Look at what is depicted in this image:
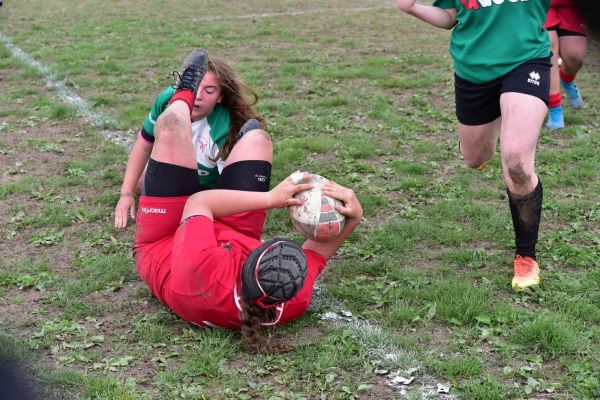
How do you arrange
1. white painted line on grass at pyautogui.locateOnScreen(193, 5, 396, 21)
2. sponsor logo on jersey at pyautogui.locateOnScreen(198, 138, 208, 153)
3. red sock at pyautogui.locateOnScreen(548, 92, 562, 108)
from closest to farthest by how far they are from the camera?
sponsor logo on jersey at pyautogui.locateOnScreen(198, 138, 208, 153) < red sock at pyautogui.locateOnScreen(548, 92, 562, 108) < white painted line on grass at pyautogui.locateOnScreen(193, 5, 396, 21)

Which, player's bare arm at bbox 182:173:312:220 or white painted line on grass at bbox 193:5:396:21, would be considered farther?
white painted line on grass at bbox 193:5:396:21

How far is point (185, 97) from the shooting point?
13.7ft

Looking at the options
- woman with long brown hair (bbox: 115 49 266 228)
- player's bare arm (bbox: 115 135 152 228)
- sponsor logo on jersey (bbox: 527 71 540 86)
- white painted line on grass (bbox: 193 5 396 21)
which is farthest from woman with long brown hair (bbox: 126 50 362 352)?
white painted line on grass (bbox: 193 5 396 21)

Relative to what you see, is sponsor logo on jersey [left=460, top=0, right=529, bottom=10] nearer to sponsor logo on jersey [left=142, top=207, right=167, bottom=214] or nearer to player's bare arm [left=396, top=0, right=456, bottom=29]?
player's bare arm [left=396, top=0, right=456, bottom=29]

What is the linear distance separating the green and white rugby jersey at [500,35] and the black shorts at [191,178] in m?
1.35

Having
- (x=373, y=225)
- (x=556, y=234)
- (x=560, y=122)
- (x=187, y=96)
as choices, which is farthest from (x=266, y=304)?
(x=560, y=122)

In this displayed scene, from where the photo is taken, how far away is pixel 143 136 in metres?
4.70

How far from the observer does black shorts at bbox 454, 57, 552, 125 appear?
395cm

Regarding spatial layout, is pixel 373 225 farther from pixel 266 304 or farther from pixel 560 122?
pixel 560 122

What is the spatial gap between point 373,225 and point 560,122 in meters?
3.02

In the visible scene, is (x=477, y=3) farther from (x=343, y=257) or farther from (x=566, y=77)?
(x=566, y=77)

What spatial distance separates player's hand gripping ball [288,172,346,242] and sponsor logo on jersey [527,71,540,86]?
50.3 inches

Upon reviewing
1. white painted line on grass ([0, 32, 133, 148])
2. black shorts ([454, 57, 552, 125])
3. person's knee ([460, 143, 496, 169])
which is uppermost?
black shorts ([454, 57, 552, 125])

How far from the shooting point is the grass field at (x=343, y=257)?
320 cm
